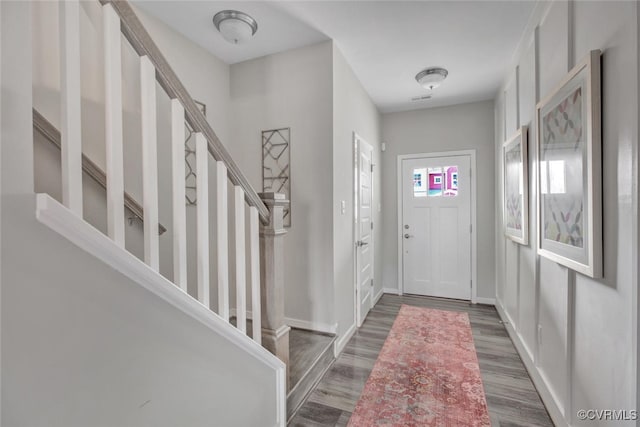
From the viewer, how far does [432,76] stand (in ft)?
9.90

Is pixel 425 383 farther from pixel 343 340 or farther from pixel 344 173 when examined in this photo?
pixel 344 173

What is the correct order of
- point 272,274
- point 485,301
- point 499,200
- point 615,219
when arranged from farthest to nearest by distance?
point 485,301, point 499,200, point 272,274, point 615,219

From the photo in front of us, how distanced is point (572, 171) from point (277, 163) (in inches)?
83.1

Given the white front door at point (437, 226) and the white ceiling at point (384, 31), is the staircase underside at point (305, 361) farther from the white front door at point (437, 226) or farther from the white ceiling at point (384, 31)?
the white ceiling at point (384, 31)

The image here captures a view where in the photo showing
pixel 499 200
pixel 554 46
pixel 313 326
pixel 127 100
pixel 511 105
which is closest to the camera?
pixel 554 46

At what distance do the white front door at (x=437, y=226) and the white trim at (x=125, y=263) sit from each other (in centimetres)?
337

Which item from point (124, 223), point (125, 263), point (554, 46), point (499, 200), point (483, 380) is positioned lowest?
point (483, 380)

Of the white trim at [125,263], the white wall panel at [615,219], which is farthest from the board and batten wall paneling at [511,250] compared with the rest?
the white trim at [125,263]

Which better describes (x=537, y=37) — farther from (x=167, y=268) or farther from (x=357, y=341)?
(x=167, y=268)

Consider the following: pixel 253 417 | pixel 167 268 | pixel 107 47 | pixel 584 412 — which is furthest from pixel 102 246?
pixel 584 412

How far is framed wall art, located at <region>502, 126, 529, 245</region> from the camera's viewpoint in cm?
234

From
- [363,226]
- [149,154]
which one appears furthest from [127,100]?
[363,226]

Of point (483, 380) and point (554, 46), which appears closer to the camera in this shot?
point (554, 46)

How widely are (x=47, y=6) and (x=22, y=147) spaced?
150 centimetres
